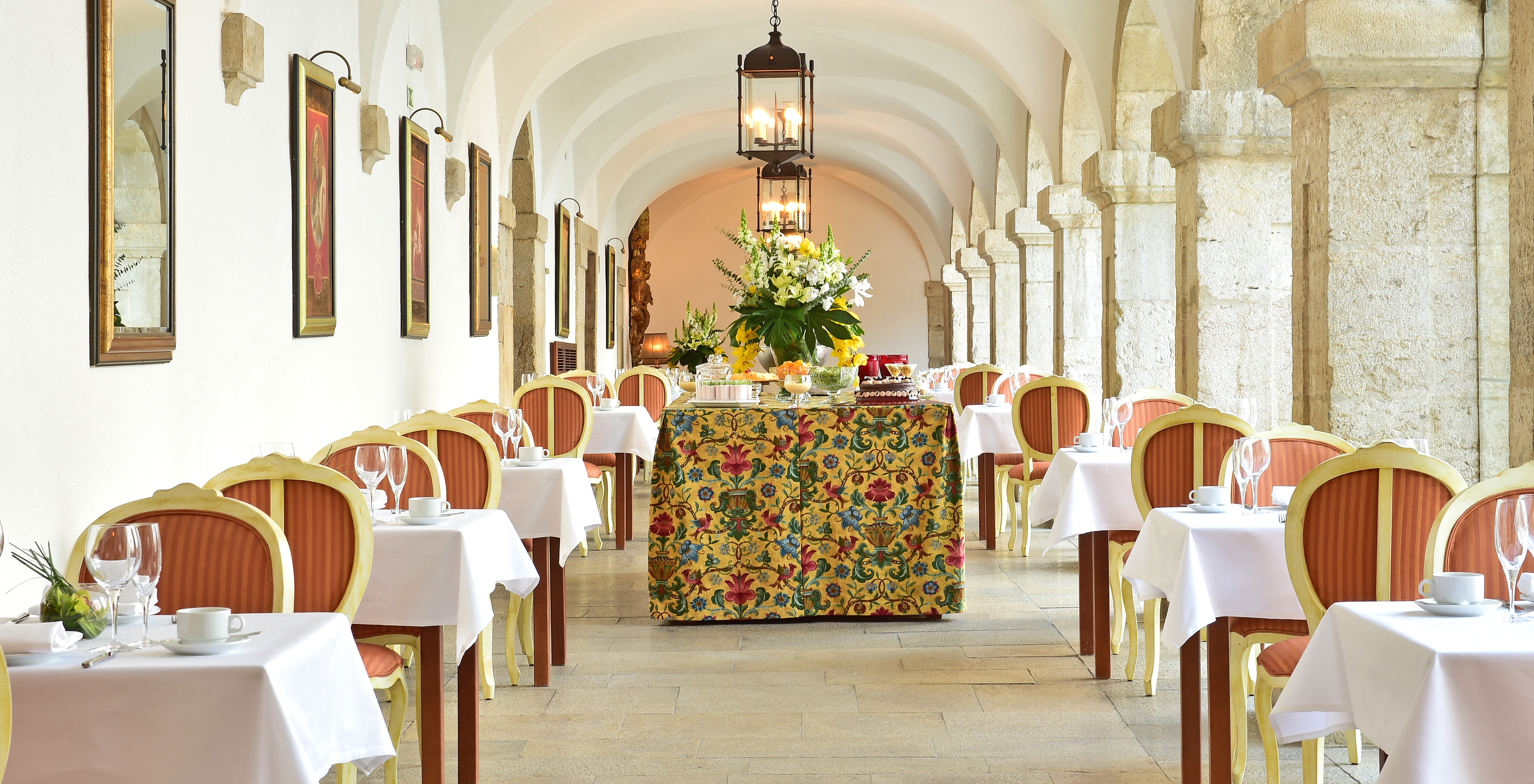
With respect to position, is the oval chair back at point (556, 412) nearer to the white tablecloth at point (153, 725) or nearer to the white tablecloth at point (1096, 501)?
the white tablecloth at point (1096, 501)

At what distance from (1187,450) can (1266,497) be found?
34 cm

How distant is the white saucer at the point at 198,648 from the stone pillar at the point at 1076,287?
26.9ft

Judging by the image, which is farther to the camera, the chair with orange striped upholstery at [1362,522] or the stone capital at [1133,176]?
the stone capital at [1133,176]

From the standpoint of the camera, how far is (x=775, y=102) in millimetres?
5734

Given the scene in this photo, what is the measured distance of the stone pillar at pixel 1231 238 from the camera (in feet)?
19.6

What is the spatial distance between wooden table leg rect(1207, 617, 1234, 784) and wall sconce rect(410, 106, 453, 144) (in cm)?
493

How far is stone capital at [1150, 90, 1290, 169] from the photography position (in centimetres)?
595

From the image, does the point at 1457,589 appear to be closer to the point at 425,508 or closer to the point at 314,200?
the point at 425,508

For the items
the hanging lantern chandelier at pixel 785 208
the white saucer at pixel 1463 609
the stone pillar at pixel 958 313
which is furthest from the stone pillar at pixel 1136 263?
the stone pillar at pixel 958 313

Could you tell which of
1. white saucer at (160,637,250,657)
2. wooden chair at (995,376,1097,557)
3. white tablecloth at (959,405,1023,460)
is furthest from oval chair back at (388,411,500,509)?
white tablecloth at (959,405,1023,460)

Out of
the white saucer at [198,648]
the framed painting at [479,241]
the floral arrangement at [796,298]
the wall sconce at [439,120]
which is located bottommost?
the white saucer at [198,648]

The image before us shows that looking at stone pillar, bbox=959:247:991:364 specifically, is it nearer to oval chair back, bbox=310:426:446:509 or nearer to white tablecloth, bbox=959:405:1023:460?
white tablecloth, bbox=959:405:1023:460

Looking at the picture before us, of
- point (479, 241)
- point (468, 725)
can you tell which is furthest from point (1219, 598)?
point (479, 241)

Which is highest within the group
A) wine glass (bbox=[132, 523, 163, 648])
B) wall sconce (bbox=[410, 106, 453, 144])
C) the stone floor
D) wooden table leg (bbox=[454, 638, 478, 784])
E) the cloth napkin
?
wall sconce (bbox=[410, 106, 453, 144])
